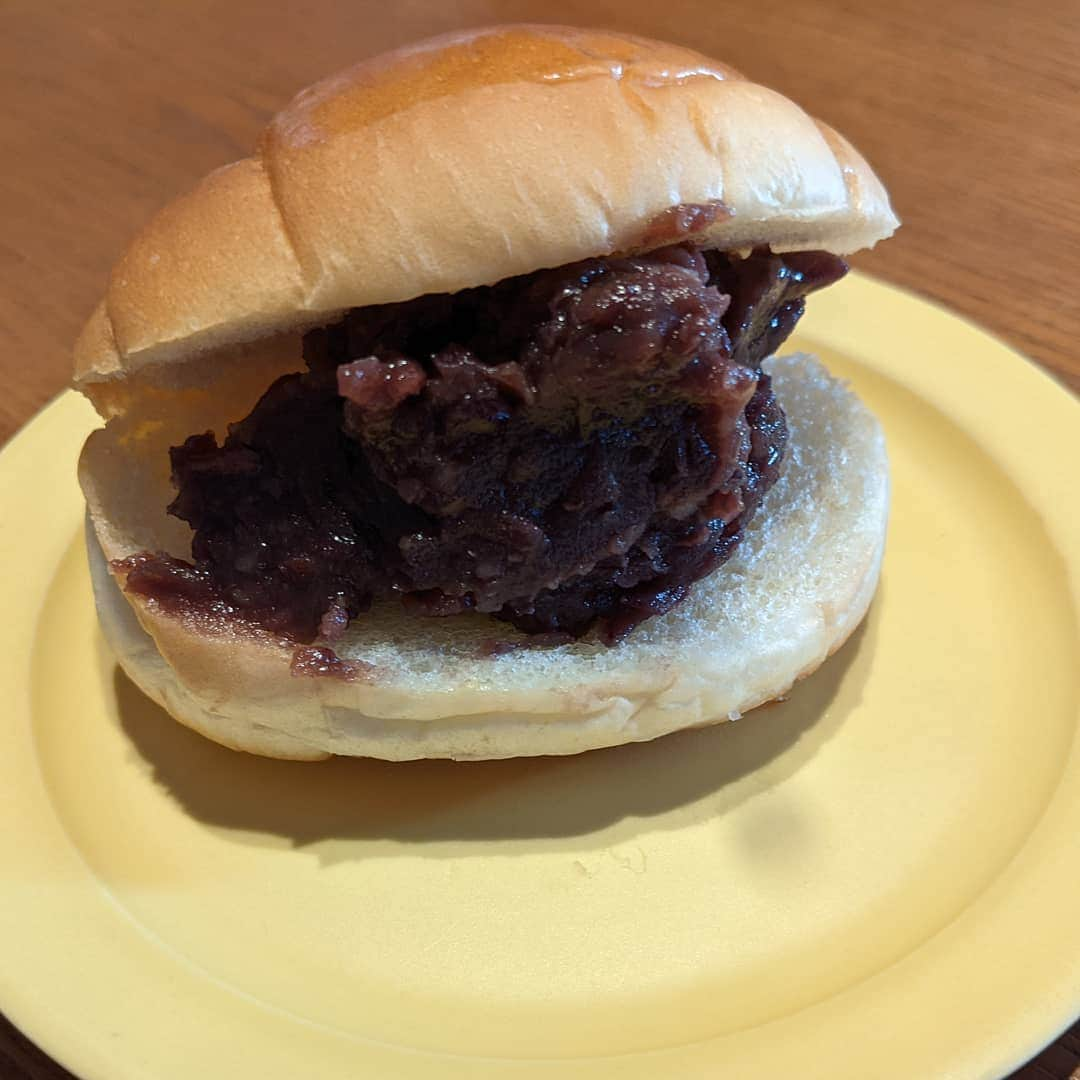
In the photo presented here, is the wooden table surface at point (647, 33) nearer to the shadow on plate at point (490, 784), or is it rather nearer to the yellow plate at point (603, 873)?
the yellow plate at point (603, 873)

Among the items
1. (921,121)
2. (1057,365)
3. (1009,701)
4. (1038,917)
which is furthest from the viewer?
(921,121)

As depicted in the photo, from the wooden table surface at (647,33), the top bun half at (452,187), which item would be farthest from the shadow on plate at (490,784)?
the wooden table surface at (647,33)

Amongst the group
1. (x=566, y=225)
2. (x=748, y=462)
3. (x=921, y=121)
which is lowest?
(x=921, y=121)

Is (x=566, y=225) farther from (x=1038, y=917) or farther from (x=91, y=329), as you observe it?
(x=1038, y=917)

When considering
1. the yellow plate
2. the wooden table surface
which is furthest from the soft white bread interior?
the wooden table surface

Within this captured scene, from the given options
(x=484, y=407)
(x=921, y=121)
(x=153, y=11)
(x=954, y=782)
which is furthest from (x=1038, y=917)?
(x=153, y=11)
